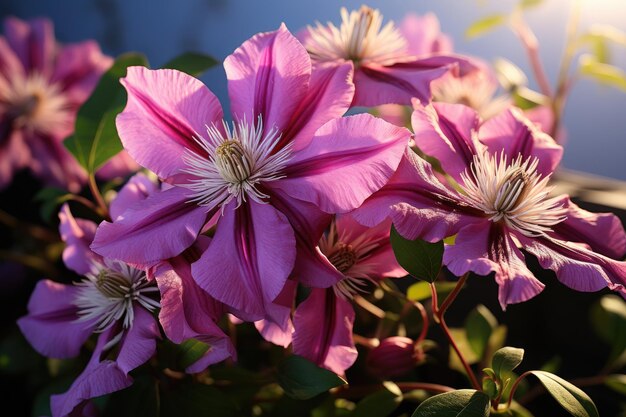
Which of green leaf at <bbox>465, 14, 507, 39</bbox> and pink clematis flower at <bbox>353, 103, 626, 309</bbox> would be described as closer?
pink clematis flower at <bbox>353, 103, 626, 309</bbox>

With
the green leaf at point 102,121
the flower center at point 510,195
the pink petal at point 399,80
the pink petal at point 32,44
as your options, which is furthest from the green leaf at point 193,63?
the pink petal at point 32,44

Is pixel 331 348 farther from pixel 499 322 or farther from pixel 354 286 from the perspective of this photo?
pixel 499 322

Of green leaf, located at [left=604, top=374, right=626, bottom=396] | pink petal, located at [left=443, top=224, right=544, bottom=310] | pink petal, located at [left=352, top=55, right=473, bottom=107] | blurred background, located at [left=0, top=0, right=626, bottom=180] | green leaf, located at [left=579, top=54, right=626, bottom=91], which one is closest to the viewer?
pink petal, located at [left=443, top=224, right=544, bottom=310]

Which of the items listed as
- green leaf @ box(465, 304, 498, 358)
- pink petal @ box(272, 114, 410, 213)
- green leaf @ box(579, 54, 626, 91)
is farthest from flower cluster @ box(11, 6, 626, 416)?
Answer: green leaf @ box(579, 54, 626, 91)

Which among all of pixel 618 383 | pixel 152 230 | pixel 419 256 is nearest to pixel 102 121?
pixel 152 230

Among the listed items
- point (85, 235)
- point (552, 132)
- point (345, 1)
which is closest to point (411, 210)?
point (85, 235)

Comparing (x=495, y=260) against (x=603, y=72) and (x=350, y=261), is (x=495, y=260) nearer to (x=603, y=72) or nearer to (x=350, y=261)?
(x=350, y=261)

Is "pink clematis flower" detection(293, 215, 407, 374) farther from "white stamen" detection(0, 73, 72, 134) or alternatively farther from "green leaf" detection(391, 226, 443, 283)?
"white stamen" detection(0, 73, 72, 134)

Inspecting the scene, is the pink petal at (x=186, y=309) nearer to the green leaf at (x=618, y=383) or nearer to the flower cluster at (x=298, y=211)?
the flower cluster at (x=298, y=211)
